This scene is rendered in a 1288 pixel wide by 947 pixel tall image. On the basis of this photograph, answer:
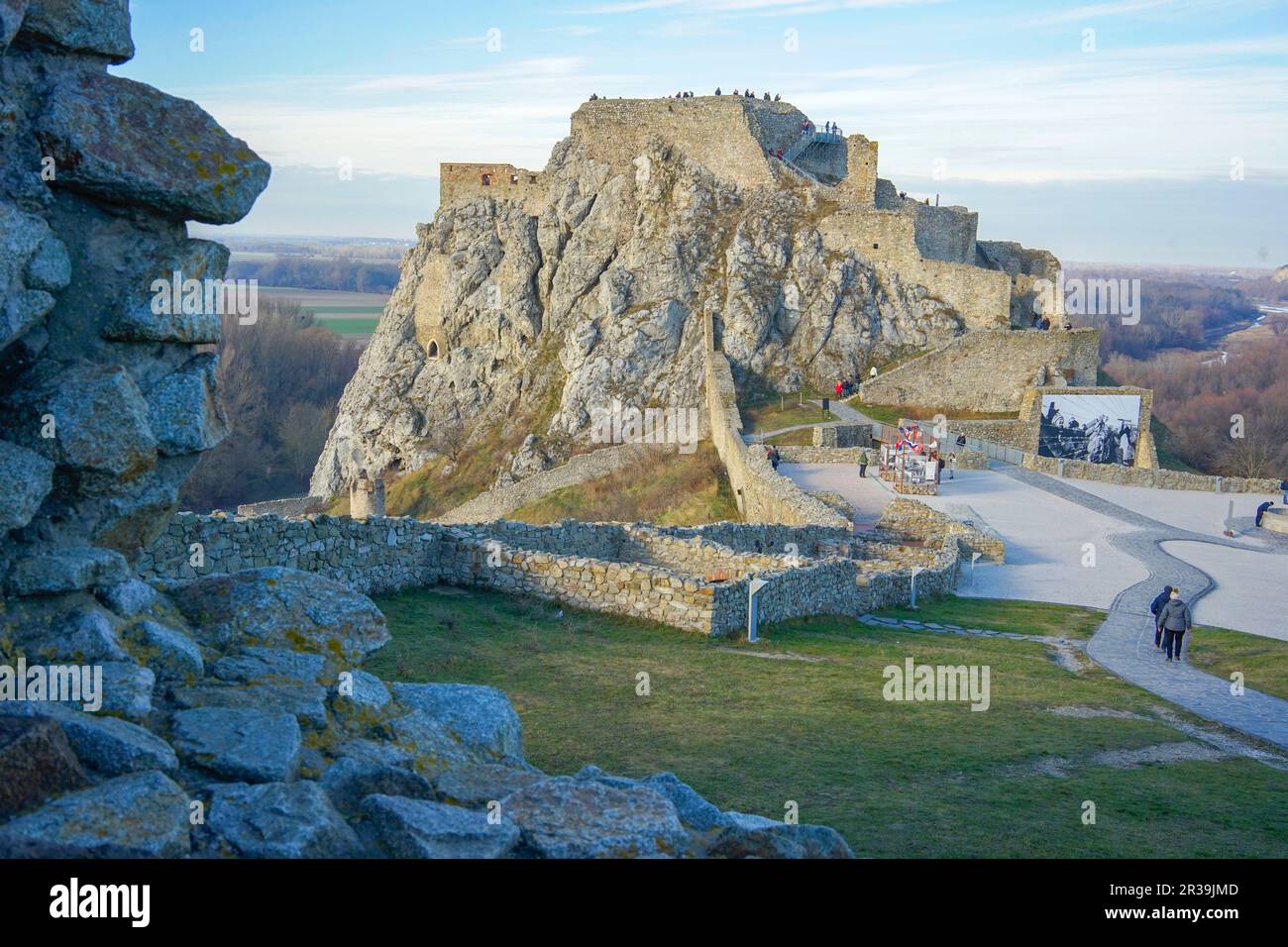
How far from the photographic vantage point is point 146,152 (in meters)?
5.69

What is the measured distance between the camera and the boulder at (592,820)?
4.65 m

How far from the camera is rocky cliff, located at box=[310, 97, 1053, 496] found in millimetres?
45156

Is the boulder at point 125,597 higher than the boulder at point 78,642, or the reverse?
the boulder at point 125,597

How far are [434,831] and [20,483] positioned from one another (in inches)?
95.8

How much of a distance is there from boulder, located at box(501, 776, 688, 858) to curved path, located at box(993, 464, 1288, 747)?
8.70m

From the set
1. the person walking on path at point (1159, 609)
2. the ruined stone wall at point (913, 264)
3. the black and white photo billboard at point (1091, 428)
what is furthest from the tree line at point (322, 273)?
the person walking on path at point (1159, 609)

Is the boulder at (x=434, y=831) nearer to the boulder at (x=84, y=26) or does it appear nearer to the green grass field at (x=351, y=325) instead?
the boulder at (x=84, y=26)

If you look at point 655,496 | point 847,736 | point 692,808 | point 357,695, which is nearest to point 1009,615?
point 847,736

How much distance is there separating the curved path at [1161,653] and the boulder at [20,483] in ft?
35.4

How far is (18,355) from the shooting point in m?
5.52

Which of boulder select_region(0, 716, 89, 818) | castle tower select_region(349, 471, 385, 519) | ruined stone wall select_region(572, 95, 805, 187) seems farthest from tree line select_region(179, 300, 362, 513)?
boulder select_region(0, 716, 89, 818)

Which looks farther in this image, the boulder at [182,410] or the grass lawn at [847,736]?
the grass lawn at [847,736]

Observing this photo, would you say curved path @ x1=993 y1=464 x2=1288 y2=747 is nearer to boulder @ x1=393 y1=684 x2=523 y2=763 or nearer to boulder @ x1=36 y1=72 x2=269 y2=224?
boulder @ x1=393 y1=684 x2=523 y2=763
